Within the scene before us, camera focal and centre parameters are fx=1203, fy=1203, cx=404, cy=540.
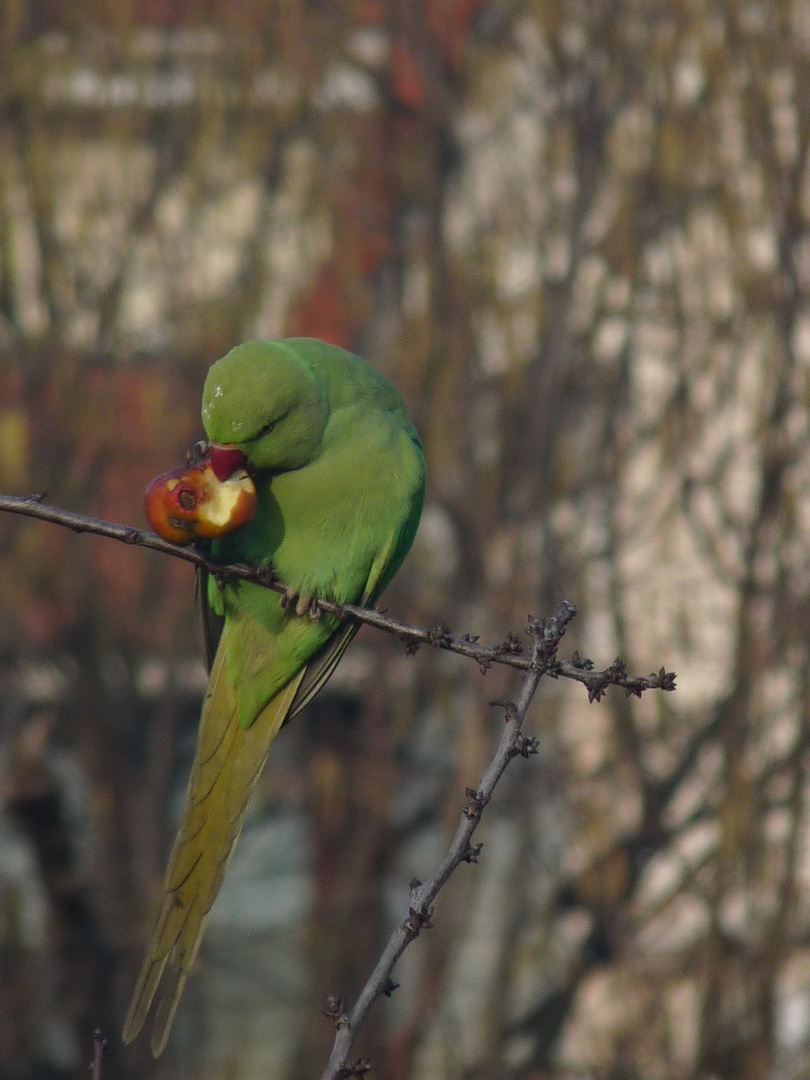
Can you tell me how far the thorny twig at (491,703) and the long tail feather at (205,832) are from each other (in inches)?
14.1

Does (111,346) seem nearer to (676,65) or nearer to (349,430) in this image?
(676,65)

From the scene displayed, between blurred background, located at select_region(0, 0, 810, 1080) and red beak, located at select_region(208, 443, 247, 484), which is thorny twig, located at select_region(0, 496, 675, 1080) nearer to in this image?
red beak, located at select_region(208, 443, 247, 484)

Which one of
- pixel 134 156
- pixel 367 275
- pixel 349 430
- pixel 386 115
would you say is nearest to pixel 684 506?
pixel 367 275

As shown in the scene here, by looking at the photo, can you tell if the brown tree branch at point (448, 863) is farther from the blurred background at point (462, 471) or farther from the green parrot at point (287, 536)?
the blurred background at point (462, 471)

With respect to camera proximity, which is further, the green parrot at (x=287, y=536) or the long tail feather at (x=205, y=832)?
the green parrot at (x=287, y=536)

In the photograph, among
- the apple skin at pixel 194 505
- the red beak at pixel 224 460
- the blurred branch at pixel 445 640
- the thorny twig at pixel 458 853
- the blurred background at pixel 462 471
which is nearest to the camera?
the thorny twig at pixel 458 853

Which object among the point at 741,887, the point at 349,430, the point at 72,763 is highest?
the point at 72,763

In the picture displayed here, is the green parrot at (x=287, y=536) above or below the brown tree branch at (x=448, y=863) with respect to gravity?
above

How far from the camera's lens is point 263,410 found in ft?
7.20

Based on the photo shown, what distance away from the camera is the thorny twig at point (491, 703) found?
1.40 m

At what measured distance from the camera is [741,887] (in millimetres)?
5809

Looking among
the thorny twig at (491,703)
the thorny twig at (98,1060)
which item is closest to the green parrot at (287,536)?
the thorny twig at (491,703)

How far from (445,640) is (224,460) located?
614mm

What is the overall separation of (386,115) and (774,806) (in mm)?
4329
